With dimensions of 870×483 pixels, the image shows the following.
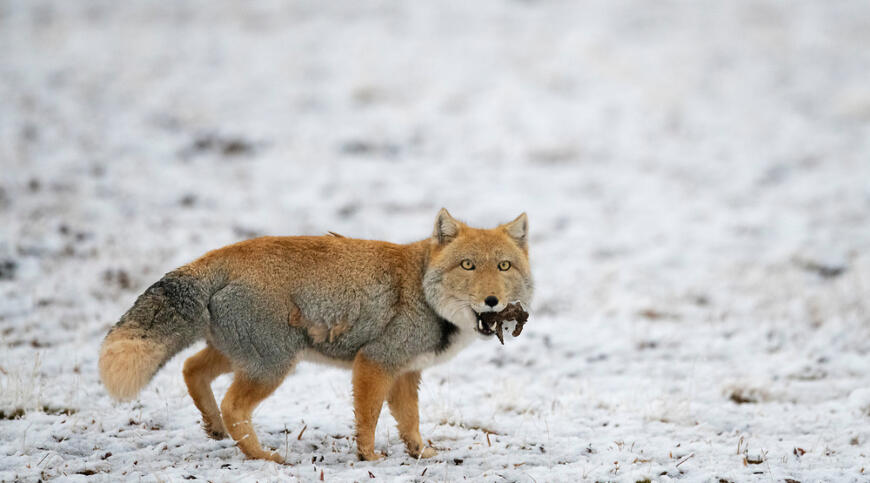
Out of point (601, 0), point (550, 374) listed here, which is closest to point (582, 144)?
point (601, 0)

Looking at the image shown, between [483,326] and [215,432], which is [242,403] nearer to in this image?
[215,432]

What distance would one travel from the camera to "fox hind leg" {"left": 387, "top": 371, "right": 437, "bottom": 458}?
6.35m

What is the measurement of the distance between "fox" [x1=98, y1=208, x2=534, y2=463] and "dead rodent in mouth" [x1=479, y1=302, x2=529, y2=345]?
0.07 meters

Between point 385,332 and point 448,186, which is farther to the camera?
point 448,186

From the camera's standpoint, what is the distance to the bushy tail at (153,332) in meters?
4.97

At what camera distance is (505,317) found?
5.84 metres

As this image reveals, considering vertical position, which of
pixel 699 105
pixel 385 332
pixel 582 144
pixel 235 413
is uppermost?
pixel 699 105

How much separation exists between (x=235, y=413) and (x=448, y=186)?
1185 centimetres

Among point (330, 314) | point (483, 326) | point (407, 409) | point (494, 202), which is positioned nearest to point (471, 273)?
point (483, 326)

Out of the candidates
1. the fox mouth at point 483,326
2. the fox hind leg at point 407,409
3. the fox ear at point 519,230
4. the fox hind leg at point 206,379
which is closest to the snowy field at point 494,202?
the fox hind leg at point 407,409

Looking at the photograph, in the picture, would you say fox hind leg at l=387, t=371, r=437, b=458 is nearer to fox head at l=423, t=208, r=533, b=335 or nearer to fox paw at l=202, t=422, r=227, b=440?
fox head at l=423, t=208, r=533, b=335

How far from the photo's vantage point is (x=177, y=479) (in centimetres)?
514

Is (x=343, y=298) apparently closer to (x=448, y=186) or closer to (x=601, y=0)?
(x=448, y=186)

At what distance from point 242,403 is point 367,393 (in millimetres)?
1011
